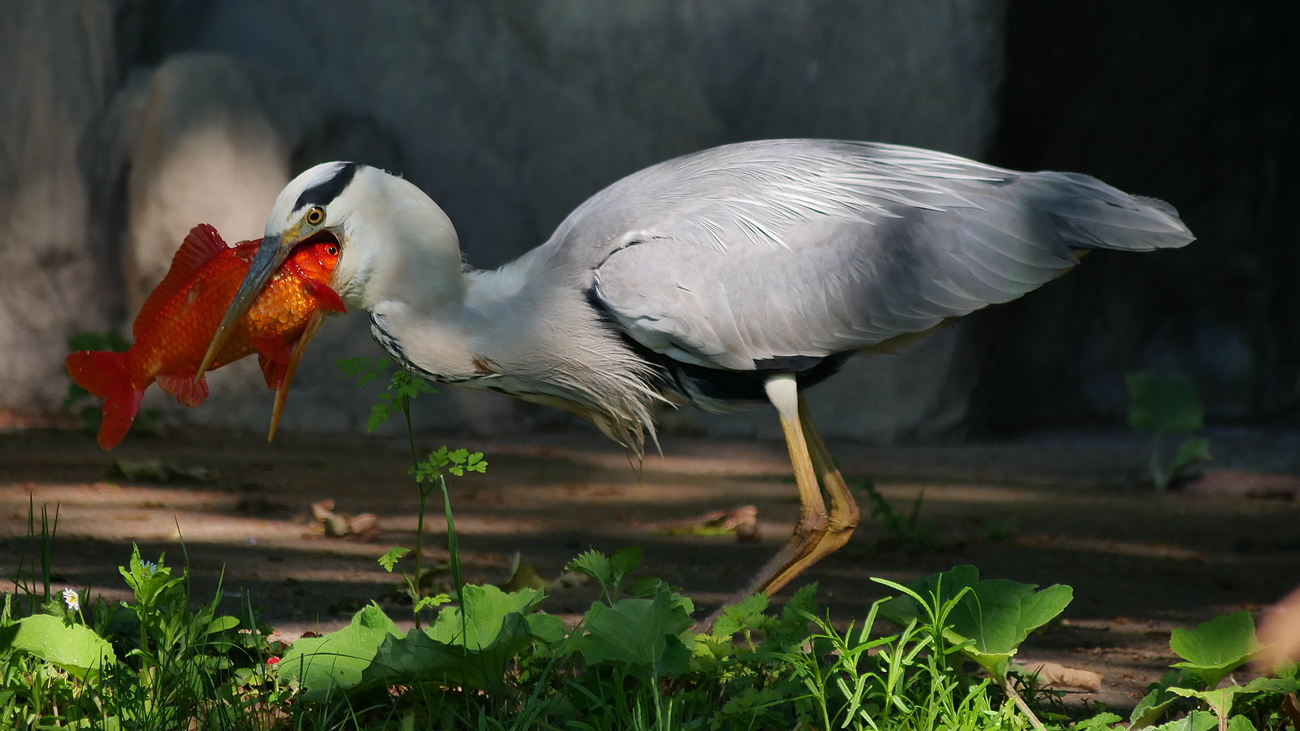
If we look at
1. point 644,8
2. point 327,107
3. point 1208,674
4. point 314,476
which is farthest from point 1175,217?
point 327,107

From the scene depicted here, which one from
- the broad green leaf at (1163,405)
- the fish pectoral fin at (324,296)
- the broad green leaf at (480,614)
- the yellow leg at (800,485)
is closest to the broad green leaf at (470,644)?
the broad green leaf at (480,614)

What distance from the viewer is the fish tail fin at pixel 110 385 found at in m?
2.98

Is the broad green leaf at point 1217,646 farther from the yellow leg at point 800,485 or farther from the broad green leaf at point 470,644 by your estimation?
the yellow leg at point 800,485

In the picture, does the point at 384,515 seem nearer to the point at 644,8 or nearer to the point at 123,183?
the point at 123,183

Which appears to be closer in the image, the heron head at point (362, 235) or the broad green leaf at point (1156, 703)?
the broad green leaf at point (1156, 703)

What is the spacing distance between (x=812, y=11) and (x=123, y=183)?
368 centimetres

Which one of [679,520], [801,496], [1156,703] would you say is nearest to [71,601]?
[801,496]

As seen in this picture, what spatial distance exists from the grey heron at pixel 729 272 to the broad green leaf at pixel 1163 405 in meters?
2.29

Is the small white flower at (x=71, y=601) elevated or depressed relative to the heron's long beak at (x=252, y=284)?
depressed

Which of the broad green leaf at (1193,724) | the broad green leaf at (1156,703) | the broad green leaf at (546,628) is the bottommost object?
the broad green leaf at (1156,703)

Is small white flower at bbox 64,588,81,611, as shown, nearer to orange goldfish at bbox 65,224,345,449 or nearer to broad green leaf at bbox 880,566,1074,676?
orange goldfish at bbox 65,224,345,449

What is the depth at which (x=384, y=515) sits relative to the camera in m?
4.83

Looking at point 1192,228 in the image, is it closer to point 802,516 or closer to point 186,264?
point 802,516

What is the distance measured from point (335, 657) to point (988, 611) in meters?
1.20
